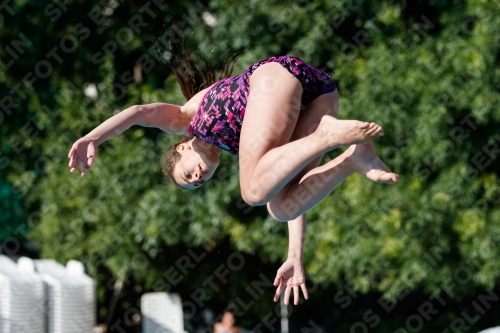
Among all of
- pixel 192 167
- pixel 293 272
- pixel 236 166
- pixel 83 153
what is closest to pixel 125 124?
pixel 83 153

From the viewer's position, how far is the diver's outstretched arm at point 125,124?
12.7 ft

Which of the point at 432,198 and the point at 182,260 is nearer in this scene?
the point at 432,198

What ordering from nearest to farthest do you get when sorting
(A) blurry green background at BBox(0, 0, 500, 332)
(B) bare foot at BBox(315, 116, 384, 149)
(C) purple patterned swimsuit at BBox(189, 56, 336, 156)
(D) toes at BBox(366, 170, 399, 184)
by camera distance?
(B) bare foot at BBox(315, 116, 384, 149) → (D) toes at BBox(366, 170, 399, 184) → (C) purple patterned swimsuit at BBox(189, 56, 336, 156) → (A) blurry green background at BBox(0, 0, 500, 332)

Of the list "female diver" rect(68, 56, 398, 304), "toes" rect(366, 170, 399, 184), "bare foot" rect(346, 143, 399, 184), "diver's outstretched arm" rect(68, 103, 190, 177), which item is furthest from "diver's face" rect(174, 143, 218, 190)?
"toes" rect(366, 170, 399, 184)

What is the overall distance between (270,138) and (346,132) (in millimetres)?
474

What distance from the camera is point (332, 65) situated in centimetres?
852

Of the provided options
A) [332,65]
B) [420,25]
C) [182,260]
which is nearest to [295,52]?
[332,65]

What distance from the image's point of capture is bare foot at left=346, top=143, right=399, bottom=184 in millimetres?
3685

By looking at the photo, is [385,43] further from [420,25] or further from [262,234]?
[262,234]

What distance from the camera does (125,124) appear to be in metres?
4.01

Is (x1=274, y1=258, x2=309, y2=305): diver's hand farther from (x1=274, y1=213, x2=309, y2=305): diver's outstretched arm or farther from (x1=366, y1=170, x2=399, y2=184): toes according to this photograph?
(x1=366, y1=170, x2=399, y2=184): toes

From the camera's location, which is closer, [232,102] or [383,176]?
[383,176]

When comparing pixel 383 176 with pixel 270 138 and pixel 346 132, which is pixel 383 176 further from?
pixel 270 138

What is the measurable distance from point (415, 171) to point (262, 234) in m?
1.58
